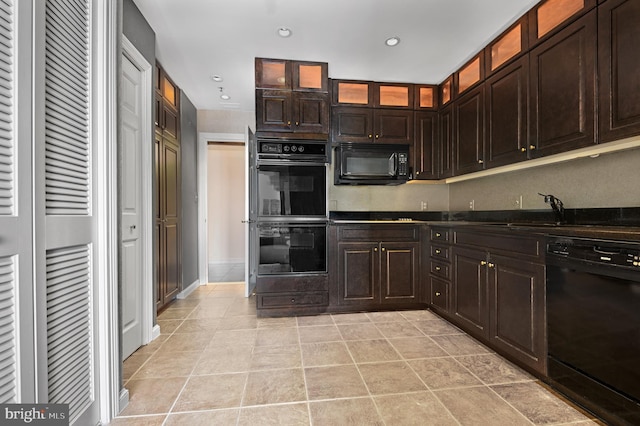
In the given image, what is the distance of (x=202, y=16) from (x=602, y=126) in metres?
2.85

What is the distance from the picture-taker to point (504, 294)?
76.3 inches

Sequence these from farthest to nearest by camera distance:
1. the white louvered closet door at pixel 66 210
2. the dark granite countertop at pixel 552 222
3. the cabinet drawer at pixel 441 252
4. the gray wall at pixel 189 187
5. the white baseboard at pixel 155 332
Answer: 1. the gray wall at pixel 189 187
2. the cabinet drawer at pixel 441 252
3. the white baseboard at pixel 155 332
4. the dark granite countertop at pixel 552 222
5. the white louvered closet door at pixel 66 210

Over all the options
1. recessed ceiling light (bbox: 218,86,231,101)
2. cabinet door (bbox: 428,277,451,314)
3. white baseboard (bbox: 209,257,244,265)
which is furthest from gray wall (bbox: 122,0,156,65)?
white baseboard (bbox: 209,257,244,265)

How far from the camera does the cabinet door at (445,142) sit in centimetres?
314

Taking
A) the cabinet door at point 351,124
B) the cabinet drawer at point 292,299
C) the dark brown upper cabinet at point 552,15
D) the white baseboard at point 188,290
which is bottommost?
the white baseboard at point 188,290

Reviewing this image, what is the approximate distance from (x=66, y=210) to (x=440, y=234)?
9.09 ft

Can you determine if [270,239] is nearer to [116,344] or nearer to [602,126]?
[116,344]

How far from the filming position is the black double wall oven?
2.85 m

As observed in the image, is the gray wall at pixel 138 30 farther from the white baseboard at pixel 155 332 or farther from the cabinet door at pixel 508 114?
the cabinet door at pixel 508 114

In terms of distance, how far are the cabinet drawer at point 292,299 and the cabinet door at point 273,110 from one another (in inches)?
67.4

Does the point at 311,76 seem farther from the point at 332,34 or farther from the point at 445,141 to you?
the point at 445,141

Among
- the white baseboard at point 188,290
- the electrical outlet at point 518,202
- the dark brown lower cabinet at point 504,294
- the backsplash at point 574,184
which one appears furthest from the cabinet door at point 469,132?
the white baseboard at point 188,290

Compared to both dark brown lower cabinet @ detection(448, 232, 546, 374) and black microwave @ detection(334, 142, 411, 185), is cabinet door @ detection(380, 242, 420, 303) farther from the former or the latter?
black microwave @ detection(334, 142, 411, 185)

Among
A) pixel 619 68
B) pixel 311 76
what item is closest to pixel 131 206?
pixel 311 76
